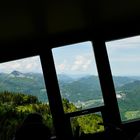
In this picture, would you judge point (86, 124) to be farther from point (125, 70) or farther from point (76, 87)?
point (125, 70)

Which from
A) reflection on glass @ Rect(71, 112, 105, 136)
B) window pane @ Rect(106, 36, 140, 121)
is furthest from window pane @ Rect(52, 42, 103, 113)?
window pane @ Rect(106, 36, 140, 121)

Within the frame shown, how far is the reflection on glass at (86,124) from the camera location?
209 inches

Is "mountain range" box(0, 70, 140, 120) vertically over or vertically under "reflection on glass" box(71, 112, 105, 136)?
over

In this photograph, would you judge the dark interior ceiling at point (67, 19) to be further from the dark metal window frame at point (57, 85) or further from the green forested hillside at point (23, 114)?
the green forested hillside at point (23, 114)

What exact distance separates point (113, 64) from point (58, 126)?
113cm

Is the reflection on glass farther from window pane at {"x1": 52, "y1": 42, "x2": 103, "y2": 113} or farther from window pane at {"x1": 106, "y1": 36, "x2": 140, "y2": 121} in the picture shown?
window pane at {"x1": 106, "y1": 36, "x2": 140, "y2": 121}

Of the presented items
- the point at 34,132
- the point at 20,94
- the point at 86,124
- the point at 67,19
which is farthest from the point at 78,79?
the point at 34,132

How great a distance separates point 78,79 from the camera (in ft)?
17.6

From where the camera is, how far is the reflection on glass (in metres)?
5.30

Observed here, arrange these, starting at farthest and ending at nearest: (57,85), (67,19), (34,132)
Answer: (57,85) < (67,19) < (34,132)

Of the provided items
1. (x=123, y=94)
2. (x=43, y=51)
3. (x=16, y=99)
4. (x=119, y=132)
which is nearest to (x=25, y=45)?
(x=43, y=51)

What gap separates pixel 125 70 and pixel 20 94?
1.47 meters

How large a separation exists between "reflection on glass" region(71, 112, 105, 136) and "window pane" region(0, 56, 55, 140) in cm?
33

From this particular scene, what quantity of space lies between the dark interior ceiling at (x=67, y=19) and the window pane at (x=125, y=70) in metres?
0.16
